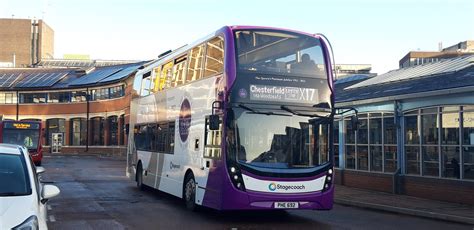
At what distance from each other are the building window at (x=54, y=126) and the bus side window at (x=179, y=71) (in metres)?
52.9

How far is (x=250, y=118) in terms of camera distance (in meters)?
10.7

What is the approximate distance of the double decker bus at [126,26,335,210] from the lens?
34.5ft

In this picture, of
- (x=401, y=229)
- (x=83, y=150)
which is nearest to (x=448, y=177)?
(x=401, y=229)

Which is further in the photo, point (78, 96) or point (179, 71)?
point (78, 96)

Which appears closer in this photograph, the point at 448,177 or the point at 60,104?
the point at 448,177

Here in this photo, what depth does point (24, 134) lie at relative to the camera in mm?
32656

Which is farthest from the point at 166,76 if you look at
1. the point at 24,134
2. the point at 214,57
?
the point at 24,134

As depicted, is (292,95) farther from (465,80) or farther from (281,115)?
(465,80)

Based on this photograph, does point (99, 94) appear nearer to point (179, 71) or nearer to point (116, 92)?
point (116, 92)

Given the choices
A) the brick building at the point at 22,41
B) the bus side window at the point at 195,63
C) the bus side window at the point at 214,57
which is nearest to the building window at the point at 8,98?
the brick building at the point at 22,41

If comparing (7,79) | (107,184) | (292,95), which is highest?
(7,79)

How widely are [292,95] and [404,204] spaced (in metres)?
5.59

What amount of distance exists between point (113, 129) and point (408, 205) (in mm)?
47386

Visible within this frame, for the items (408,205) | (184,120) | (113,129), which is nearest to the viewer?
(184,120)
